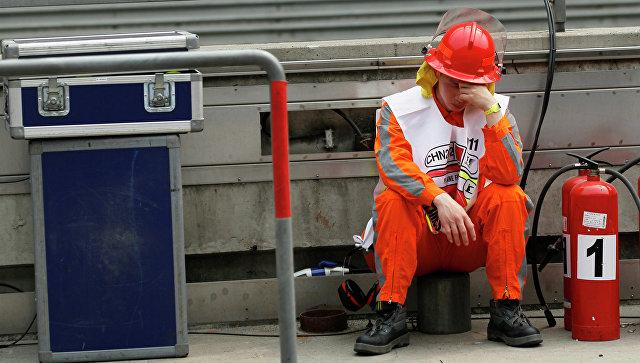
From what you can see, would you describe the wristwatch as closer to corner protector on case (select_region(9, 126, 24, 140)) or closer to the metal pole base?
the metal pole base

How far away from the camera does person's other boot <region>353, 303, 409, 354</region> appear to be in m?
4.89

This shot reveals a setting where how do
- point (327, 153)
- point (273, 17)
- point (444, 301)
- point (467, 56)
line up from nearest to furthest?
point (467, 56) → point (444, 301) → point (327, 153) → point (273, 17)

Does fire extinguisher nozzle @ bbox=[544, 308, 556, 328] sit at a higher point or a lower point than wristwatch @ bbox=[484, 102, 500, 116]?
lower

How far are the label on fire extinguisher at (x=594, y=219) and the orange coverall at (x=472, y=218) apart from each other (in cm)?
28

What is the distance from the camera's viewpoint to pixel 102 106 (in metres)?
4.83

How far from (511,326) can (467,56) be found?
124 cm

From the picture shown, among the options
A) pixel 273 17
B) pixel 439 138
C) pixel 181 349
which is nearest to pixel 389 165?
pixel 439 138

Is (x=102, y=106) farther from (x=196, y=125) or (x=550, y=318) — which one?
(x=550, y=318)

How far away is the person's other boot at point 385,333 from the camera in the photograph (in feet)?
16.1

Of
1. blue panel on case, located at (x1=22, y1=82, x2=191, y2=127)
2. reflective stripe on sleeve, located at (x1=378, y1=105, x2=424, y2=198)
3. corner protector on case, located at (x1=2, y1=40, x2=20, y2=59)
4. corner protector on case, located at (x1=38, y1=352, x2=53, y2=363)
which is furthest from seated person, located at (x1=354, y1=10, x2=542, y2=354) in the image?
corner protector on case, located at (x1=2, y1=40, x2=20, y2=59)

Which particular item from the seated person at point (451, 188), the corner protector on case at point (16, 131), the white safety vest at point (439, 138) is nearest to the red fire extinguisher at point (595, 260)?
the seated person at point (451, 188)

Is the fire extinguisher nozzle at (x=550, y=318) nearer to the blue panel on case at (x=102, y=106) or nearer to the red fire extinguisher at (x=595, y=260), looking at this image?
the red fire extinguisher at (x=595, y=260)

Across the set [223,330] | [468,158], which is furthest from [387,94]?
[223,330]

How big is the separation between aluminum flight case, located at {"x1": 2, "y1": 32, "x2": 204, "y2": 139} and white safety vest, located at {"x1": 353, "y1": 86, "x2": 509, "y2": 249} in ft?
3.18
